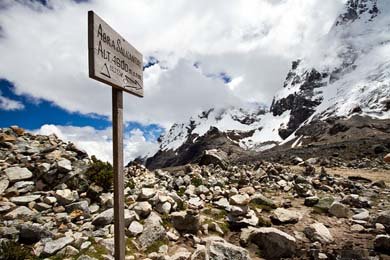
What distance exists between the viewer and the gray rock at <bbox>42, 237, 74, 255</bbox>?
314 inches

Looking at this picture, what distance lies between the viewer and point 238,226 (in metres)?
10.8

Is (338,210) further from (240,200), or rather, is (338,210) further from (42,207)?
(42,207)

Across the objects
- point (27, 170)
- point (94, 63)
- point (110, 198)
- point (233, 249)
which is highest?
point (94, 63)

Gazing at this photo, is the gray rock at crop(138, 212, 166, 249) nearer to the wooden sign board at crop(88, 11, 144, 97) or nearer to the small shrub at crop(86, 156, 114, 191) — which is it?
the small shrub at crop(86, 156, 114, 191)

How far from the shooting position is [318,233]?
1034cm

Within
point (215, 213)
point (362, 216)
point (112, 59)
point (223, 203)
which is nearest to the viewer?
point (112, 59)

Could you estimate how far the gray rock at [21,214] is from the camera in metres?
9.85

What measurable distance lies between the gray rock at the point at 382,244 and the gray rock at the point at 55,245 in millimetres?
7306

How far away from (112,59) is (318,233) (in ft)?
24.3

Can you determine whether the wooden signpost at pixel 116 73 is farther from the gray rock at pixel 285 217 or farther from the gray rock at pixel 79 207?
the gray rock at pixel 285 217

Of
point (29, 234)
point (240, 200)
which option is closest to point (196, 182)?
point (240, 200)

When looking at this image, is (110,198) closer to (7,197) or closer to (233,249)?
(7,197)

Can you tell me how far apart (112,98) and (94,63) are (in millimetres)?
1059

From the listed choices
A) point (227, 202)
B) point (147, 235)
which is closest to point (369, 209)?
point (227, 202)
